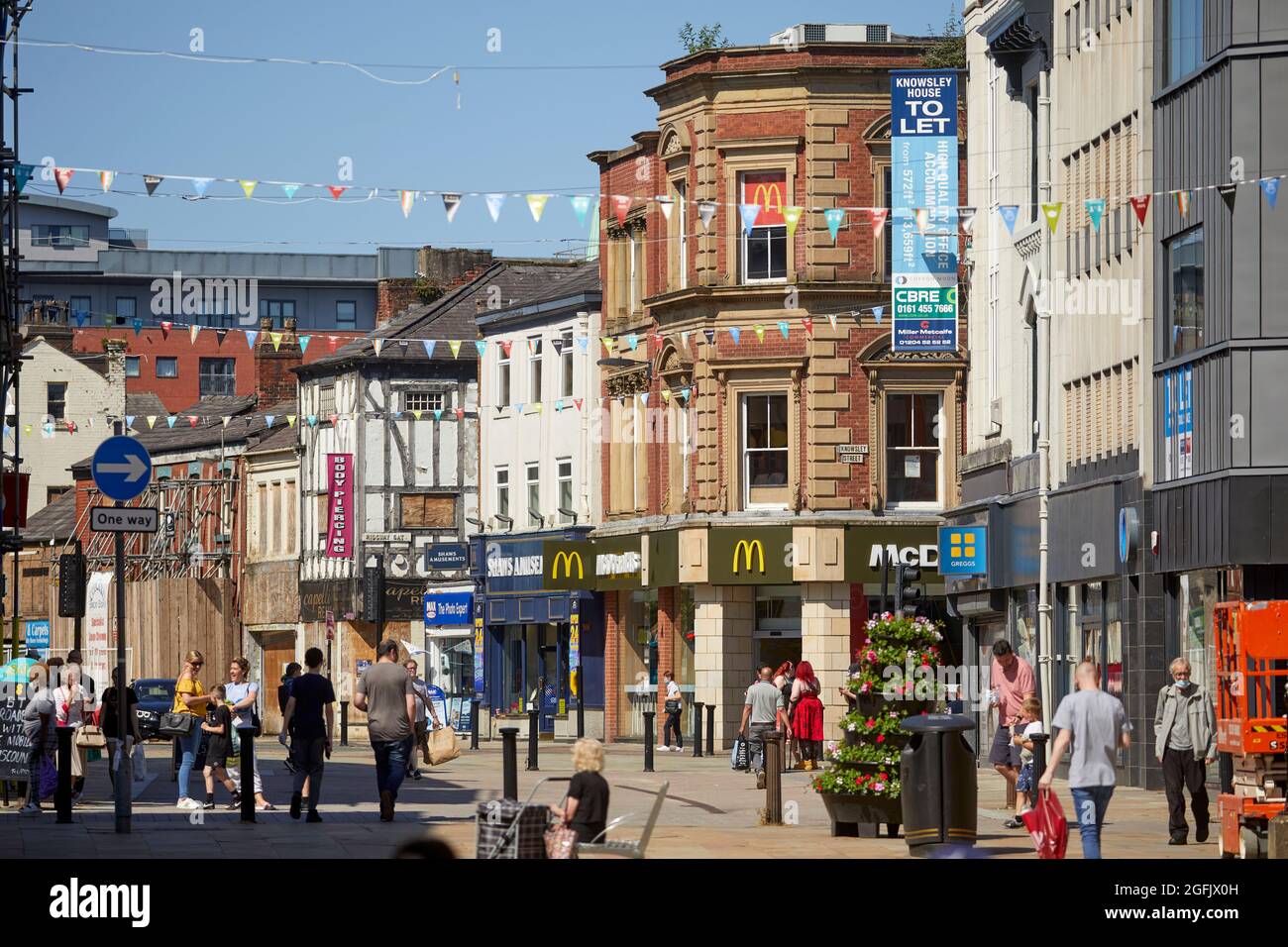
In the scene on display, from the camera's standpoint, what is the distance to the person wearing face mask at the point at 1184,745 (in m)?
22.9

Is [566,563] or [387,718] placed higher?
[566,563]

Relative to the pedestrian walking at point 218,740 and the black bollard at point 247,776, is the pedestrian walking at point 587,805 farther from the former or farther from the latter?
the pedestrian walking at point 218,740

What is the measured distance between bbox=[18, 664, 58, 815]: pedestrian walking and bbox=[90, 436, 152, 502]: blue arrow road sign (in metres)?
4.87

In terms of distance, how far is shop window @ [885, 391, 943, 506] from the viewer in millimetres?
49469

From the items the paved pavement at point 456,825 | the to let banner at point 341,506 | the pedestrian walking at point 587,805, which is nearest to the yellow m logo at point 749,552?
the paved pavement at point 456,825

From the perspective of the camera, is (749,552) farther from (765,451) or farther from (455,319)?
(455,319)

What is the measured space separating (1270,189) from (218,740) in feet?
45.8

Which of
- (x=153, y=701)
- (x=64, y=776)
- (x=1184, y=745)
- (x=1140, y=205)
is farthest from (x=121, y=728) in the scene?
(x=153, y=701)

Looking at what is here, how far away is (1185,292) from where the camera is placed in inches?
1241

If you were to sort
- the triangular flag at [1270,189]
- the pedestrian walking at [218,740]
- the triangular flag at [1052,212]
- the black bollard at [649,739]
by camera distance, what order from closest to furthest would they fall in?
the pedestrian walking at [218,740], the triangular flag at [1270,189], the triangular flag at [1052,212], the black bollard at [649,739]

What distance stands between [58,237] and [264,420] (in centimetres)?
4809

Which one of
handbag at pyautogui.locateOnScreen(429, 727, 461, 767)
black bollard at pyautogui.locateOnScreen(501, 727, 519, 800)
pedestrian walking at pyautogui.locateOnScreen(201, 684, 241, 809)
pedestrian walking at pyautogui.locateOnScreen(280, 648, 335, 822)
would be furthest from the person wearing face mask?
handbag at pyautogui.locateOnScreen(429, 727, 461, 767)

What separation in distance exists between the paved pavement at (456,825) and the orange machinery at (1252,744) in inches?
61.5
